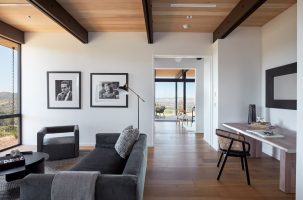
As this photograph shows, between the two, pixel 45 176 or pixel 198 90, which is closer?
pixel 45 176

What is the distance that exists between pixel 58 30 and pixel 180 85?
7.62 meters

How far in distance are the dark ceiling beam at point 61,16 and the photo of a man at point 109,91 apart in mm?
1201

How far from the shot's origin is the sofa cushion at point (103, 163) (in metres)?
2.73

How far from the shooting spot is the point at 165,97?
12234 mm

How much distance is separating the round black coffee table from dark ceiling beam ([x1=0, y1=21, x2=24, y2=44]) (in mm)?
3050

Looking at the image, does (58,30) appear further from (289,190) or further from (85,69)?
(289,190)

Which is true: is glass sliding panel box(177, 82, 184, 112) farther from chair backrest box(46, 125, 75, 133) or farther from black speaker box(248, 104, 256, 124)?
chair backrest box(46, 125, 75, 133)

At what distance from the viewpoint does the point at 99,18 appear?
14.9 feet

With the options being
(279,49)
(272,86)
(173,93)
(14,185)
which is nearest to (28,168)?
(14,185)

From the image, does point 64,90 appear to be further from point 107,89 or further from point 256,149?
point 256,149

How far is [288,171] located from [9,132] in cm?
580

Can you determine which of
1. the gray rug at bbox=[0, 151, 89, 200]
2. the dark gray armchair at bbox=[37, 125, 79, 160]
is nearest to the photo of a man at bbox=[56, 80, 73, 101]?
the dark gray armchair at bbox=[37, 125, 79, 160]

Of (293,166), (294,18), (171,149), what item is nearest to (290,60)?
(294,18)

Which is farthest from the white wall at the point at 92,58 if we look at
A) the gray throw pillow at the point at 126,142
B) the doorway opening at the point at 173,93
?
the doorway opening at the point at 173,93
